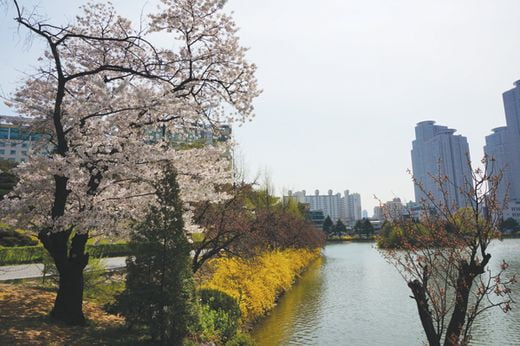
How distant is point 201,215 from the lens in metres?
14.6

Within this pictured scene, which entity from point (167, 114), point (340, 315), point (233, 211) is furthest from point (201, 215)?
point (340, 315)

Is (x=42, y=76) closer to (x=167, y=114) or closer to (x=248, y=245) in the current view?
(x=167, y=114)

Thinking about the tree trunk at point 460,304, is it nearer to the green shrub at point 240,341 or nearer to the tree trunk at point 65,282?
the green shrub at point 240,341

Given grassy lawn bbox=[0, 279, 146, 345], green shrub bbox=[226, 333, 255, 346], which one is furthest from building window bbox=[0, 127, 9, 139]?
green shrub bbox=[226, 333, 255, 346]

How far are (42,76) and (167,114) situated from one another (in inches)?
129

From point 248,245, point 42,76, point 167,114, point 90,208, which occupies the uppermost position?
point 42,76

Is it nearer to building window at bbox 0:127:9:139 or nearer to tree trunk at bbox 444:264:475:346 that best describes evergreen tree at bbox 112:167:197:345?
tree trunk at bbox 444:264:475:346

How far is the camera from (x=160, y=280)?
349 inches

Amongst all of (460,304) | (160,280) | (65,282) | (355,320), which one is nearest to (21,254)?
(65,282)

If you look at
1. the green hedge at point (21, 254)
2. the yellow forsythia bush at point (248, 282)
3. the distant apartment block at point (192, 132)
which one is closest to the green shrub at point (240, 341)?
the yellow forsythia bush at point (248, 282)

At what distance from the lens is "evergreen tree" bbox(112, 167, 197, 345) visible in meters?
8.76

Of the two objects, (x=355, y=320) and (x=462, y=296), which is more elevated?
(x=462, y=296)

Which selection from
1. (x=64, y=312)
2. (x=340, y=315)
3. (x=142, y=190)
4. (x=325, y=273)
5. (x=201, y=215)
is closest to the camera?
(x=64, y=312)

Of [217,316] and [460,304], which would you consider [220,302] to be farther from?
[460,304]
